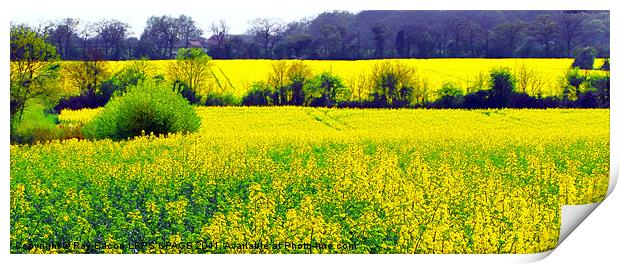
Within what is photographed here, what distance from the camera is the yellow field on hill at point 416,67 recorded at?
10164 millimetres

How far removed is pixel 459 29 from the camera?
996 cm

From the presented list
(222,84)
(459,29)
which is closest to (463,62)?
(459,29)

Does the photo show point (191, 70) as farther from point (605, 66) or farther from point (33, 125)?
point (605, 66)

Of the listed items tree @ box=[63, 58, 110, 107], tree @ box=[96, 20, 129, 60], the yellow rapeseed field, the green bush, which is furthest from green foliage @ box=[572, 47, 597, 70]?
tree @ box=[63, 58, 110, 107]

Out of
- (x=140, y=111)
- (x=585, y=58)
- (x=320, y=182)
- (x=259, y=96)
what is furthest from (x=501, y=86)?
(x=140, y=111)

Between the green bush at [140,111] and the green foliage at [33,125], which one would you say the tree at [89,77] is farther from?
the green foliage at [33,125]

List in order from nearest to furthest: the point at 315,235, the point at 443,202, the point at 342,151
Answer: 1. the point at 315,235
2. the point at 443,202
3. the point at 342,151

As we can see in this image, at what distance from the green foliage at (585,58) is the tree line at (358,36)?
0.06m

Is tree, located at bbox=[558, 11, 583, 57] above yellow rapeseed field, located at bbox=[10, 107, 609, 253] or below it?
above

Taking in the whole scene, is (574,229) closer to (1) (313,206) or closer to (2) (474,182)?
(2) (474,182)

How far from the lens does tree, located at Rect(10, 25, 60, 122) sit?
9773 millimetres

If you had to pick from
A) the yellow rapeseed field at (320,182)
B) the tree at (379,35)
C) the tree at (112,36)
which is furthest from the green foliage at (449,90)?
the tree at (112,36)

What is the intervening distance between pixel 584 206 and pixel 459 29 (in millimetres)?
2200

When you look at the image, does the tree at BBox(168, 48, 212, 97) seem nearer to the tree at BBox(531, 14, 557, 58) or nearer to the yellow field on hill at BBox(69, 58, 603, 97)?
the yellow field on hill at BBox(69, 58, 603, 97)
